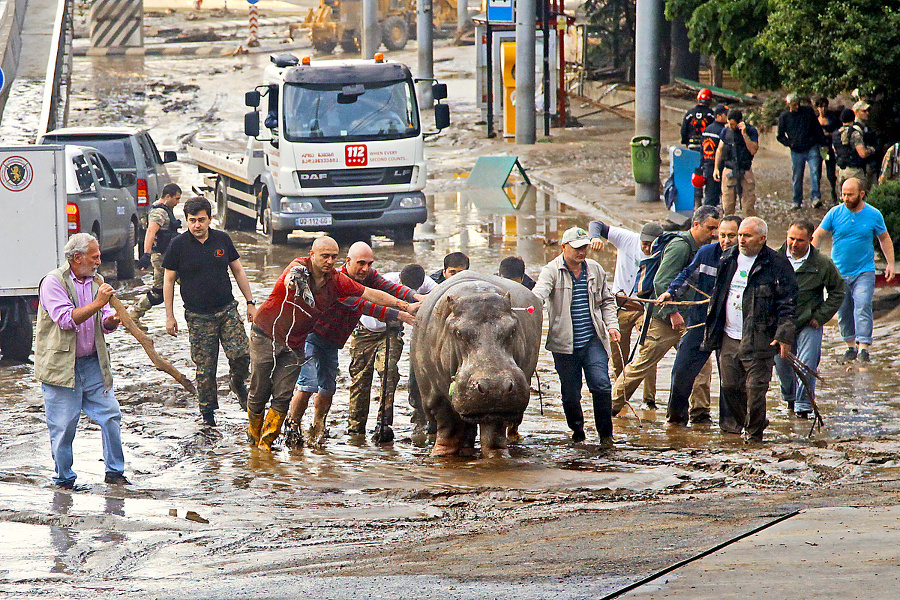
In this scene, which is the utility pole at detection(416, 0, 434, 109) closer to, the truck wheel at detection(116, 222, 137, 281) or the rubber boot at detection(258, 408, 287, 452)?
the truck wheel at detection(116, 222, 137, 281)

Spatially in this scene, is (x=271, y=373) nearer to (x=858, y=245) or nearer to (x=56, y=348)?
(x=56, y=348)

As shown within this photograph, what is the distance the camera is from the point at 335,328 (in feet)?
32.1

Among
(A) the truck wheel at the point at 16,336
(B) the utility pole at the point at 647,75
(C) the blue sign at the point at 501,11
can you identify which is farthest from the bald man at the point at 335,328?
(C) the blue sign at the point at 501,11

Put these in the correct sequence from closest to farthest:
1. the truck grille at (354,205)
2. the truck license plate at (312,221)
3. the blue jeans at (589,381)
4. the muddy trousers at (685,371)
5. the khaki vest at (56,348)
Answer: the khaki vest at (56,348), the blue jeans at (589,381), the muddy trousers at (685,371), the truck license plate at (312,221), the truck grille at (354,205)

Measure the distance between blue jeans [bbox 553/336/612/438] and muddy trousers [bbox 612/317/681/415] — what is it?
0.88 metres

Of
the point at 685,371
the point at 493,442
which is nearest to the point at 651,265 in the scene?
the point at 685,371

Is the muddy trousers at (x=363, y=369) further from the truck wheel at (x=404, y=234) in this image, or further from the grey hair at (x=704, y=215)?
the truck wheel at (x=404, y=234)

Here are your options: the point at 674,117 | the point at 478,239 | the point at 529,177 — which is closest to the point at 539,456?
the point at 478,239

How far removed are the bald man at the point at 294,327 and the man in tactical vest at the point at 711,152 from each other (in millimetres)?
10814

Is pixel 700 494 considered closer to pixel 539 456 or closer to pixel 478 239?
pixel 539 456

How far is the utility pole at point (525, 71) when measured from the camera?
27.7 metres

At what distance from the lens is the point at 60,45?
101ft

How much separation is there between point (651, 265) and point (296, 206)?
9.93 m

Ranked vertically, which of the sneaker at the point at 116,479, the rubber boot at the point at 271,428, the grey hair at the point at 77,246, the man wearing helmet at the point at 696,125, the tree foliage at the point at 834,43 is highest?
the tree foliage at the point at 834,43
